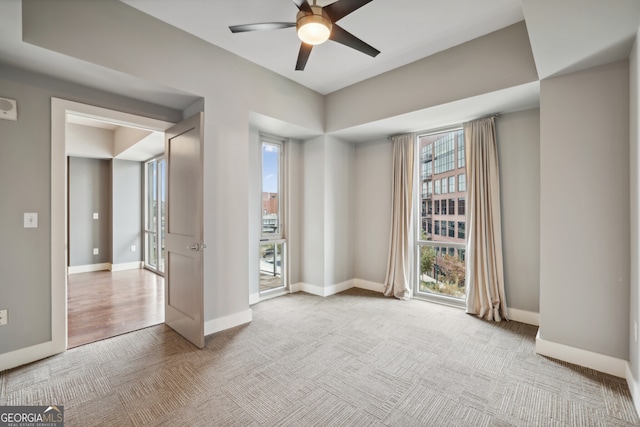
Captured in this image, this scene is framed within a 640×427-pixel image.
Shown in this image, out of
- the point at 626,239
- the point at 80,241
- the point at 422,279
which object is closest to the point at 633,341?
the point at 626,239

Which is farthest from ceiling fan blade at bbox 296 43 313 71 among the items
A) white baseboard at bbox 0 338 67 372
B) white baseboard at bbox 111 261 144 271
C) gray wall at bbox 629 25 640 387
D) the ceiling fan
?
white baseboard at bbox 111 261 144 271

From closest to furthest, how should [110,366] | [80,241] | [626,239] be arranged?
[626,239] → [110,366] → [80,241]

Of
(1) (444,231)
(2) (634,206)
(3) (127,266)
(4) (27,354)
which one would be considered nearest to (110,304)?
(4) (27,354)

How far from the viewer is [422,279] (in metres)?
4.35

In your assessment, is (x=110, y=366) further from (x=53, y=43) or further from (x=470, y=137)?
(x=470, y=137)

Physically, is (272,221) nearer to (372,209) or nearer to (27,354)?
(372,209)

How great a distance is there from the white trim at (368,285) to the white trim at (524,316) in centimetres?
174

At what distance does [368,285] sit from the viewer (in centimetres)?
480

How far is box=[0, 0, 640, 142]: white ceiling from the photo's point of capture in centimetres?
188

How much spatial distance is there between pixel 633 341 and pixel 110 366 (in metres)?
4.05

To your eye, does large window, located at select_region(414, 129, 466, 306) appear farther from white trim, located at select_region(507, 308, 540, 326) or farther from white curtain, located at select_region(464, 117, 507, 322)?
white trim, located at select_region(507, 308, 540, 326)

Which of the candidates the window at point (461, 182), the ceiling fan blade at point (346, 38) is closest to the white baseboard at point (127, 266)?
the ceiling fan blade at point (346, 38)

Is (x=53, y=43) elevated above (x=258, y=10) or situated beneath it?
situated beneath

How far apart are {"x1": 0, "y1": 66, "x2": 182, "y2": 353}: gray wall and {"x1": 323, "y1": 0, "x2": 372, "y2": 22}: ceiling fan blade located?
7.90 ft
